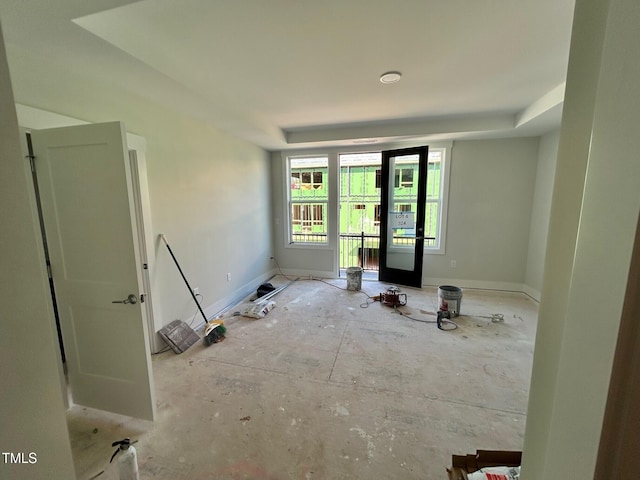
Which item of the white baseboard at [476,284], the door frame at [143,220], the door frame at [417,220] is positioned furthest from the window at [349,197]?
the door frame at [143,220]

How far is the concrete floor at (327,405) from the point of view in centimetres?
154

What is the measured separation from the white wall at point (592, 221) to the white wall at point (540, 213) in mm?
3871

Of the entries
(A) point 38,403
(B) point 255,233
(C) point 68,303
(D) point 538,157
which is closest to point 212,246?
(B) point 255,233

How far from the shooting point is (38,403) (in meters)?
0.62

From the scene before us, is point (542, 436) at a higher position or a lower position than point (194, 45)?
lower

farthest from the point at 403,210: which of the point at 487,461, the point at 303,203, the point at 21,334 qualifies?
the point at 21,334

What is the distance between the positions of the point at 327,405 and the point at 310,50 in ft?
8.62

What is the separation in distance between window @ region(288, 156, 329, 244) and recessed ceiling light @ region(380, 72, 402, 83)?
2499mm

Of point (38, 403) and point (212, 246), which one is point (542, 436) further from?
point (212, 246)

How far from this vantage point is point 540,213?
3869 mm

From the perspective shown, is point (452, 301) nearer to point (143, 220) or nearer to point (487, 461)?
point (487, 461)

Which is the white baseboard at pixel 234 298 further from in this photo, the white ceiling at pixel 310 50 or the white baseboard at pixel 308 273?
the white ceiling at pixel 310 50

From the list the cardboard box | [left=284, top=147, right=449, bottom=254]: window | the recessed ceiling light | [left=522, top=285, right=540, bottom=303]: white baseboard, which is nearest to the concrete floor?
the cardboard box

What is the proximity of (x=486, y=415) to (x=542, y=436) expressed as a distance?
151 centimetres
